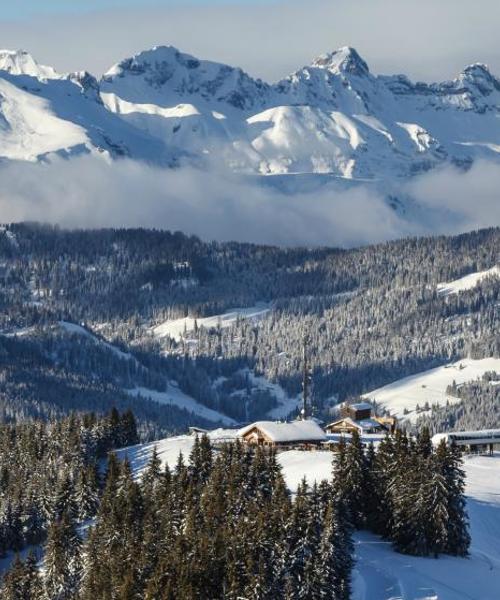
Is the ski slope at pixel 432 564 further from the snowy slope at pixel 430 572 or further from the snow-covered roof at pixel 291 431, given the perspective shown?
the snow-covered roof at pixel 291 431

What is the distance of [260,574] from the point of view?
98.0 metres

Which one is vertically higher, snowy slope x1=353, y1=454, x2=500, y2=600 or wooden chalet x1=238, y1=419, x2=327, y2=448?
wooden chalet x1=238, y1=419, x2=327, y2=448

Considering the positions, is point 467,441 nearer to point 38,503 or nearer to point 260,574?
point 38,503

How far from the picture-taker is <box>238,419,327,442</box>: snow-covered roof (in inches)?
6816

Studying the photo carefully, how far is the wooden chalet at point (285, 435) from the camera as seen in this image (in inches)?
6791

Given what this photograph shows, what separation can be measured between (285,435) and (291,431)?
160 centimetres

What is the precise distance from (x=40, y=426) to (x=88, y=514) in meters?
43.9

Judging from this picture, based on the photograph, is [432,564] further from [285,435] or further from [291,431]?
[291,431]

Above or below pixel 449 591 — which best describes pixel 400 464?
above

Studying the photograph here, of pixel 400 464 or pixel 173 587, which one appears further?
pixel 400 464

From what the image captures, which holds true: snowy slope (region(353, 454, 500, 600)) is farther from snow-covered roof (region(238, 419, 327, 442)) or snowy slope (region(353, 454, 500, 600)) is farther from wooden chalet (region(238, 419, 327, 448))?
snow-covered roof (region(238, 419, 327, 442))

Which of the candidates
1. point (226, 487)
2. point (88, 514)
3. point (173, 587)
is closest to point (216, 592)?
point (173, 587)

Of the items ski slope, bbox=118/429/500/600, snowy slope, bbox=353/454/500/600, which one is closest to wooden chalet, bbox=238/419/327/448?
ski slope, bbox=118/429/500/600

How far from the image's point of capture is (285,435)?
173 metres
